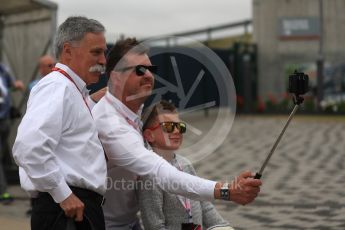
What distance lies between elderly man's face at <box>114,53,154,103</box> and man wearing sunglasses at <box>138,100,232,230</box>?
0.29 meters

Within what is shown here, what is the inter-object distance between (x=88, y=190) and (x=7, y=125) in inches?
232

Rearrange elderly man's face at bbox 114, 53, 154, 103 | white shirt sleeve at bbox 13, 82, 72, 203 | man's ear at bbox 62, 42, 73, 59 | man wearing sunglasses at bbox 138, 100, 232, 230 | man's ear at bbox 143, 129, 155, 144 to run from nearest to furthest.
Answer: white shirt sleeve at bbox 13, 82, 72, 203
man's ear at bbox 62, 42, 73, 59
elderly man's face at bbox 114, 53, 154, 103
man wearing sunglasses at bbox 138, 100, 232, 230
man's ear at bbox 143, 129, 155, 144

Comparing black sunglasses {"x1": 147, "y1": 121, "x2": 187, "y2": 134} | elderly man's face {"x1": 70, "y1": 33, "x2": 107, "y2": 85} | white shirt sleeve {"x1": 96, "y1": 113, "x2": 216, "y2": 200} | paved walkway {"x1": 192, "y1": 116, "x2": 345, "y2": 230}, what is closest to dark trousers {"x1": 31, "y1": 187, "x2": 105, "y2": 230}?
white shirt sleeve {"x1": 96, "y1": 113, "x2": 216, "y2": 200}

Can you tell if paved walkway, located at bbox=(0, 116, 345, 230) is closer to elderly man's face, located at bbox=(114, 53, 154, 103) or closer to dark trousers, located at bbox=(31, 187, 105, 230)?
elderly man's face, located at bbox=(114, 53, 154, 103)

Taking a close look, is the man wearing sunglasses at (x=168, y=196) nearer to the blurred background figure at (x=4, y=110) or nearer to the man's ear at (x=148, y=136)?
the man's ear at (x=148, y=136)

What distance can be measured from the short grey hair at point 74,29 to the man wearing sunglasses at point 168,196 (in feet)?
2.86

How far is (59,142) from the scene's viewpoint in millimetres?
A: 3311

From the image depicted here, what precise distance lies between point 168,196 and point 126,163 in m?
0.48

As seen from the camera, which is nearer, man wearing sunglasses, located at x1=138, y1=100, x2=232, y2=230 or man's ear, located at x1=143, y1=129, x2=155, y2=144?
man wearing sunglasses, located at x1=138, y1=100, x2=232, y2=230

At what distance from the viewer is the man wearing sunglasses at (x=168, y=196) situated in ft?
13.3

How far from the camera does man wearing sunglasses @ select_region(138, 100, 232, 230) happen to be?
4.07 m

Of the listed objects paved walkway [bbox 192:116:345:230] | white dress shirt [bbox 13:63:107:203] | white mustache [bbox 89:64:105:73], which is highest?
white mustache [bbox 89:64:105:73]

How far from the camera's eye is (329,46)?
92.8ft

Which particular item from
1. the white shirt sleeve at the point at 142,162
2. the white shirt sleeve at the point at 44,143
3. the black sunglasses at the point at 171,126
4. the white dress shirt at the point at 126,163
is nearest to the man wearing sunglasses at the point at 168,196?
the black sunglasses at the point at 171,126
